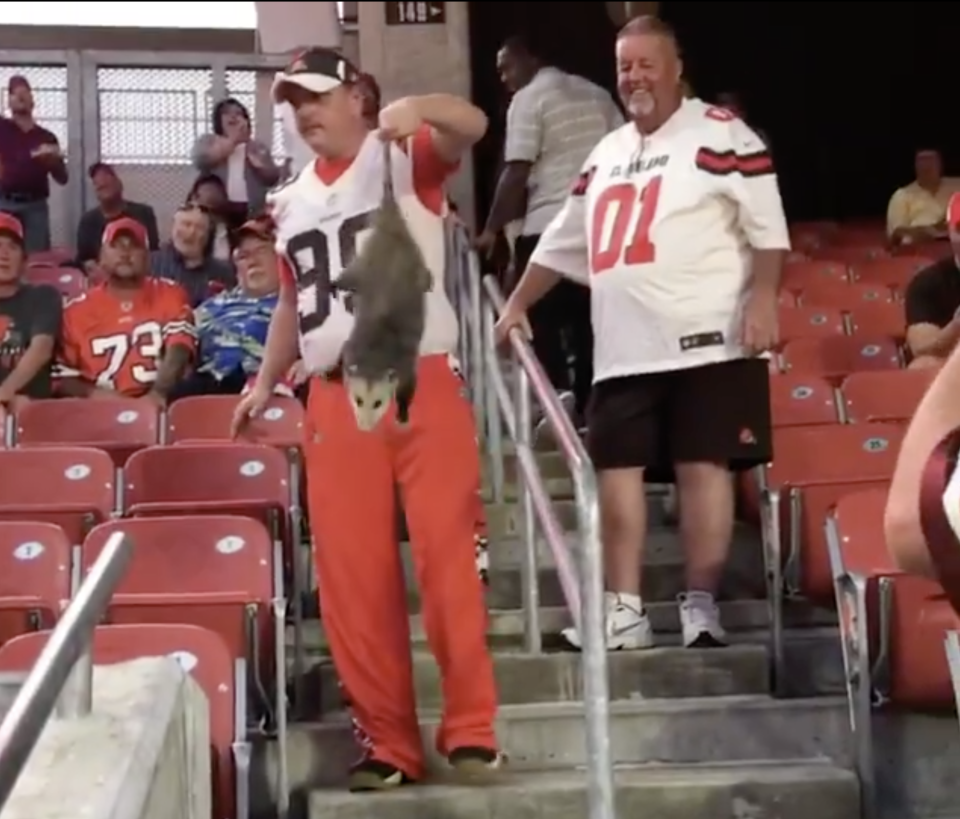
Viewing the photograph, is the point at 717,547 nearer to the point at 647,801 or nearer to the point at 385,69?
the point at 647,801

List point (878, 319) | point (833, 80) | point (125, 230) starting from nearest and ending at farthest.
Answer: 1. point (125, 230)
2. point (878, 319)
3. point (833, 80)

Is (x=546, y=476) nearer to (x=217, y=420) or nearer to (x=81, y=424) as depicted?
(x=217, y=420)

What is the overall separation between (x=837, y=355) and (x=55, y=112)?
287 cm

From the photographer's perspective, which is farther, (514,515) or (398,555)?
(514,515)

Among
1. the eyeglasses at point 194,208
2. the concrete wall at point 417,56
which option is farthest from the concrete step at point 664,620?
the concrete wall at point 417,56

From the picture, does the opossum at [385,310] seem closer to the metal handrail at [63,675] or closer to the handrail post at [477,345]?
the metal handrail at [63,675]

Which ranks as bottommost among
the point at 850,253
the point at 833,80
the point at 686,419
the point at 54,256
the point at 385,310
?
the point at 686,419

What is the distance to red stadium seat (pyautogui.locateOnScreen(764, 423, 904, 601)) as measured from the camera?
3412 millimetres

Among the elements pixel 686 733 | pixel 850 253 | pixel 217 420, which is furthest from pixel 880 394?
pixel 850 253

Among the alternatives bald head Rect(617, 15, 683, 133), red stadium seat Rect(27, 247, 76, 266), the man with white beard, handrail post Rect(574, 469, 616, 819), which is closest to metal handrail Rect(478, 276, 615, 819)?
handrail post Rect(574, 469, 616, 819)

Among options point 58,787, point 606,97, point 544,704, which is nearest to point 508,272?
point 606,97

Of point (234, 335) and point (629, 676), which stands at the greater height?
point (234, 335)

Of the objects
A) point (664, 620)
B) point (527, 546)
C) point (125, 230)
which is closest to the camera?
point (527, 546)

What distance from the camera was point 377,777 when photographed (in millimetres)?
2826
